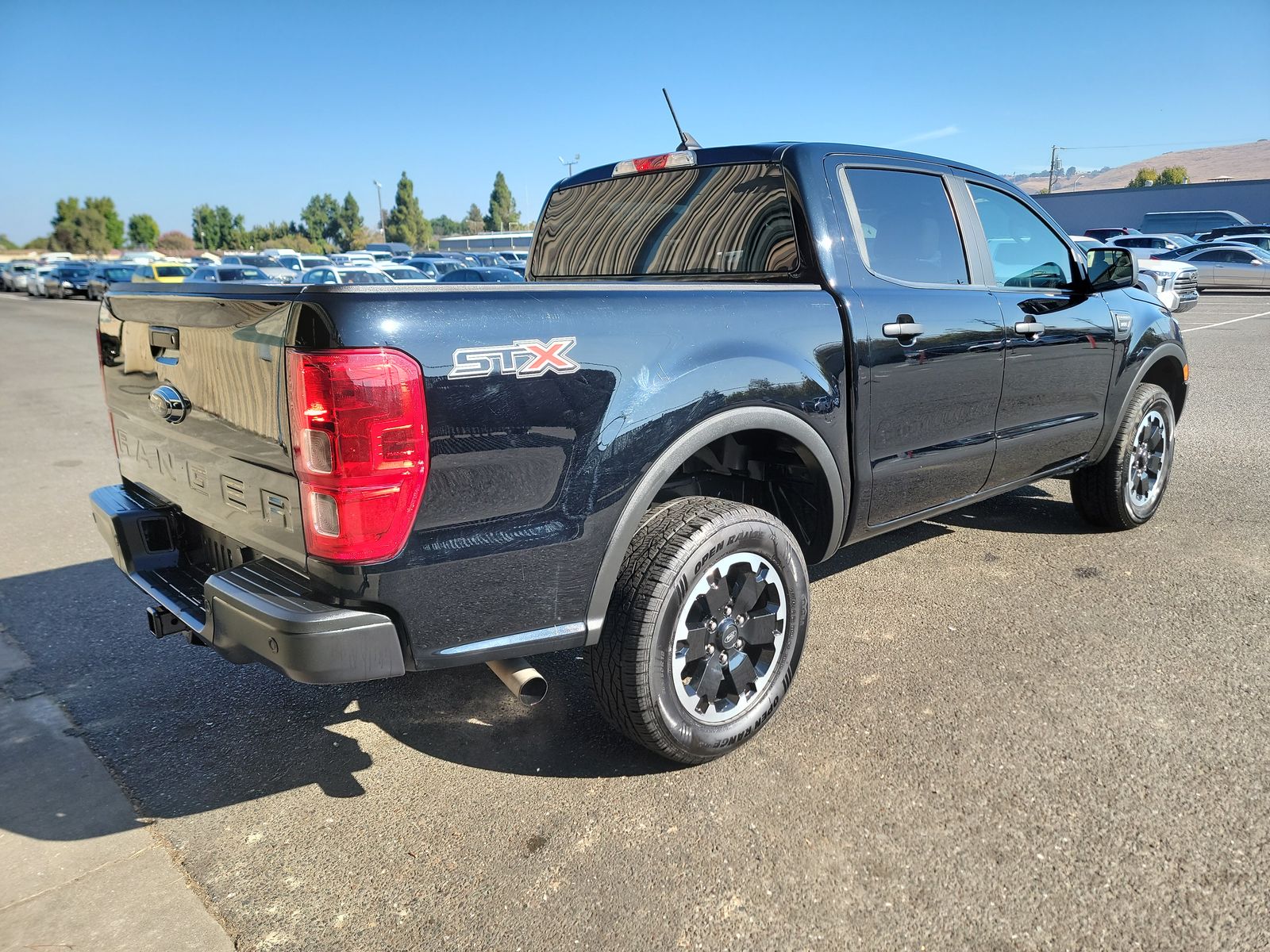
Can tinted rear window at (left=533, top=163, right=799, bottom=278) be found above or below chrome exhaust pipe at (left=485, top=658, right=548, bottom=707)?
above

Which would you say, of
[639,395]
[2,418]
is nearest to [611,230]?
[639,395]

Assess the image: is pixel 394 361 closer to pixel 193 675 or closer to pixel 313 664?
pixel 313 664

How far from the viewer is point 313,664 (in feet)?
6.99

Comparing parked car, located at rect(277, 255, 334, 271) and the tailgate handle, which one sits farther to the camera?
parked car, located at rect(277, 255, 334, 271)

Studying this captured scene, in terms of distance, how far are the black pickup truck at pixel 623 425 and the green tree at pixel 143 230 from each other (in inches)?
5577

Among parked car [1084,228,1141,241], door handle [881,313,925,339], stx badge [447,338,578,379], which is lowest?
door handle [881,313,925,339]

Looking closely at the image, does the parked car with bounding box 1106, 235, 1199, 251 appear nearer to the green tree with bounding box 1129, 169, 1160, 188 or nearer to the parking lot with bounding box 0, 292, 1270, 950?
the parking lot with bounding box 0, 292, 1270, 950

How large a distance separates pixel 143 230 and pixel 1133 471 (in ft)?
472

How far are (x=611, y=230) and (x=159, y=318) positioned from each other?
1925mm

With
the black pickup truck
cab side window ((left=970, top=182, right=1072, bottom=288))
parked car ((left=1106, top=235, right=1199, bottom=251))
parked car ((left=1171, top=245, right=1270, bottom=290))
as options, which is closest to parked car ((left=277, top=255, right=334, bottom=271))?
parked car ((left=1106, top=235, right=1199, bottom=251))

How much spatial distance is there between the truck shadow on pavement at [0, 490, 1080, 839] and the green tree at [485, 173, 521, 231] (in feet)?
502

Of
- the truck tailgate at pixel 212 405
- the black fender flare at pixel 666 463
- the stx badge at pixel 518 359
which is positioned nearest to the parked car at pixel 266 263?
the truck tailgate at pixel 212 405

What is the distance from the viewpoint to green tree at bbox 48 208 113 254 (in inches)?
4254

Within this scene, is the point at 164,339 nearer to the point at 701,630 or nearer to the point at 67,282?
the point at 701,630
